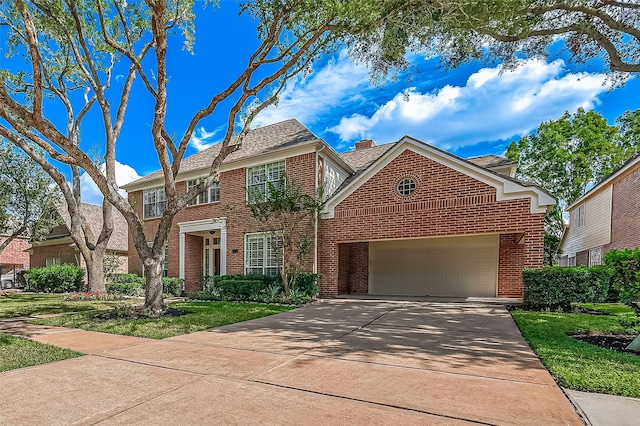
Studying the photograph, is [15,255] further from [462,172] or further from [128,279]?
[462,172]

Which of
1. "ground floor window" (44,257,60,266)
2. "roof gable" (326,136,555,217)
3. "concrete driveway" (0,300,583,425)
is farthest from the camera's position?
"ground floor window" (44,257,60,266)

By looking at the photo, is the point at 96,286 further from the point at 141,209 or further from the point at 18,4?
the point at 18,4

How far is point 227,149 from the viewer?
961cm

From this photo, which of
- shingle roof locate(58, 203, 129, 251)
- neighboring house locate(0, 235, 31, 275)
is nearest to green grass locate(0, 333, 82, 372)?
shingle roof locate(58, 203, 129, 251)

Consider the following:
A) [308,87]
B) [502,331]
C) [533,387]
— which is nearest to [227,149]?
[308,87]

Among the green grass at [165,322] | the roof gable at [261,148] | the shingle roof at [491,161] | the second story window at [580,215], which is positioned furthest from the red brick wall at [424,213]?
the second story window at [580,215]

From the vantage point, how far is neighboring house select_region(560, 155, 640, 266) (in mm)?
14467

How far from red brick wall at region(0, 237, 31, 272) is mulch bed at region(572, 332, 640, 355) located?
37246 mm

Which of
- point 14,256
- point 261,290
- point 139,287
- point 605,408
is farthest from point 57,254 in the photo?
point 605,408

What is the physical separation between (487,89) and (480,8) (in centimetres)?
667

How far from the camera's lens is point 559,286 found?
9.59 meters

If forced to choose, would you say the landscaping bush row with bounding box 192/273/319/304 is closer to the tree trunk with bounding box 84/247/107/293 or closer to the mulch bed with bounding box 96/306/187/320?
the mulch bed with bounding box 96/306/187/320

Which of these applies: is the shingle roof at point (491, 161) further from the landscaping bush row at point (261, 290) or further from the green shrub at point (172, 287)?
the green shrub at point (172, 287)

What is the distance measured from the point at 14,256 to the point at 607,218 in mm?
41919
